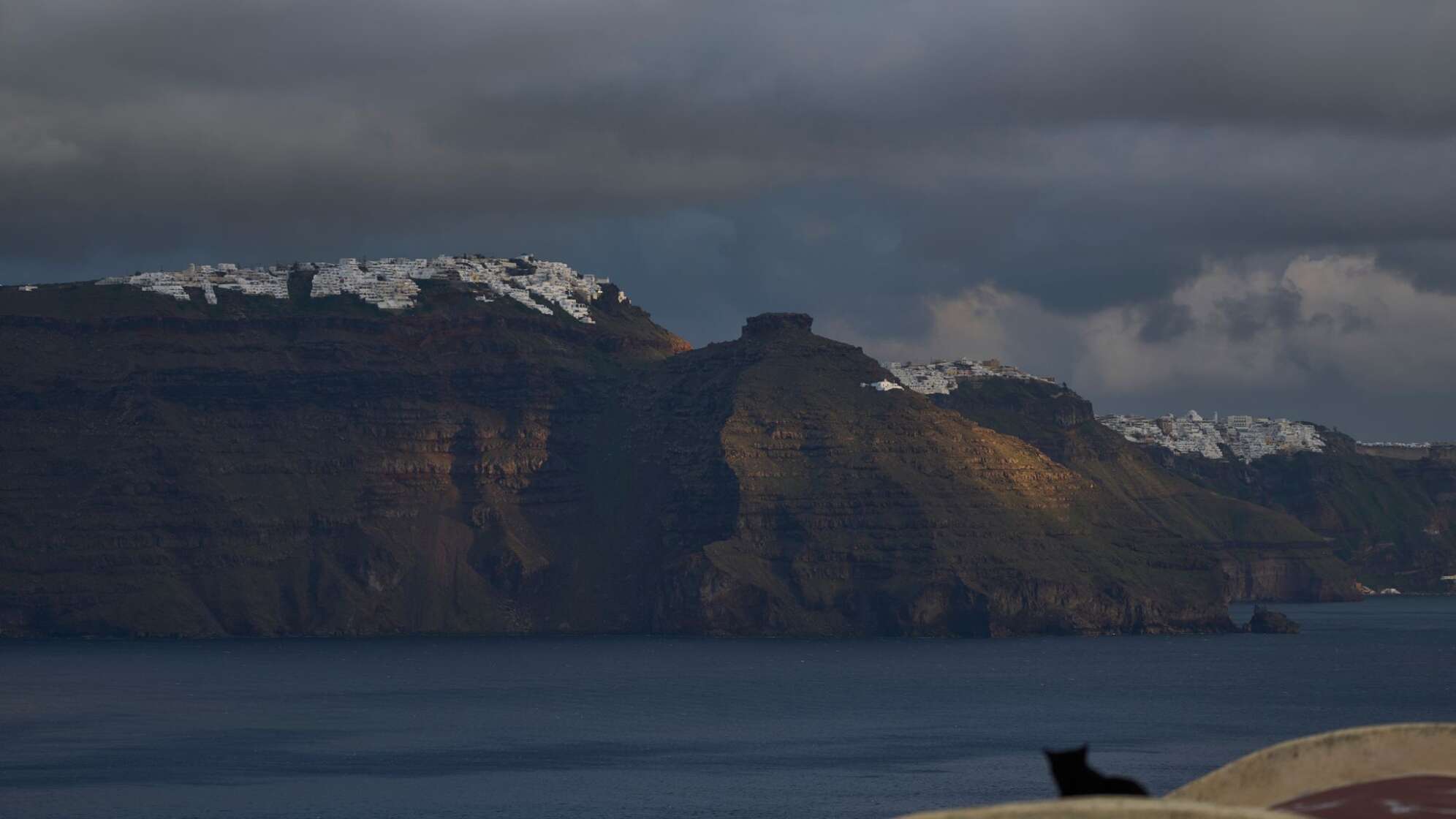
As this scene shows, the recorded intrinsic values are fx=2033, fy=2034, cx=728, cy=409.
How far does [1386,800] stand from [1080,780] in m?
10.2

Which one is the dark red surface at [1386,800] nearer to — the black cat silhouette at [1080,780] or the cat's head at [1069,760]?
the black cat silhouette at [1080,780]

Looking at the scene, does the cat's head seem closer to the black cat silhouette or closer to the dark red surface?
the black cat silhouette

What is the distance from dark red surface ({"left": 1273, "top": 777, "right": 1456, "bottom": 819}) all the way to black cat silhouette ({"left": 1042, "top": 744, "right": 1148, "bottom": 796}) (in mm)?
8175

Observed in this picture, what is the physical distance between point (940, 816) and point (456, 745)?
517 ft

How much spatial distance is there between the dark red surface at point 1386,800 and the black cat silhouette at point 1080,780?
26.8 feet

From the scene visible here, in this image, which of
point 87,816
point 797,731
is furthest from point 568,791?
point 797,731

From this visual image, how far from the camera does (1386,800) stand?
125 ft

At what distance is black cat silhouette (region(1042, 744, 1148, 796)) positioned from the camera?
99.3ft

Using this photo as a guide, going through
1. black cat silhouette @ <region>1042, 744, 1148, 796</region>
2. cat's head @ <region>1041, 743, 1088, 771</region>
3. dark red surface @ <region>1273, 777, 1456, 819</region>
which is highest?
cat's head @ <region>1041, 743, 1088, 771</region>

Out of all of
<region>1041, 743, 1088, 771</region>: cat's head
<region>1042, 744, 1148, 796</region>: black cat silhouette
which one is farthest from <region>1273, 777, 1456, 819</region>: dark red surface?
<region>1041, 743, 1088, 771</region>: cat's head

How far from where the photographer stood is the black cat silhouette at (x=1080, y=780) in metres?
30.3

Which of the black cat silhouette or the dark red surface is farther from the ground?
the black cat silhouette

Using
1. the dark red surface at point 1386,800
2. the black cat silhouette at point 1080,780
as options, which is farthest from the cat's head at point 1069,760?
the dark red surface at point 1386,800

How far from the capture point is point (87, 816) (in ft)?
443
